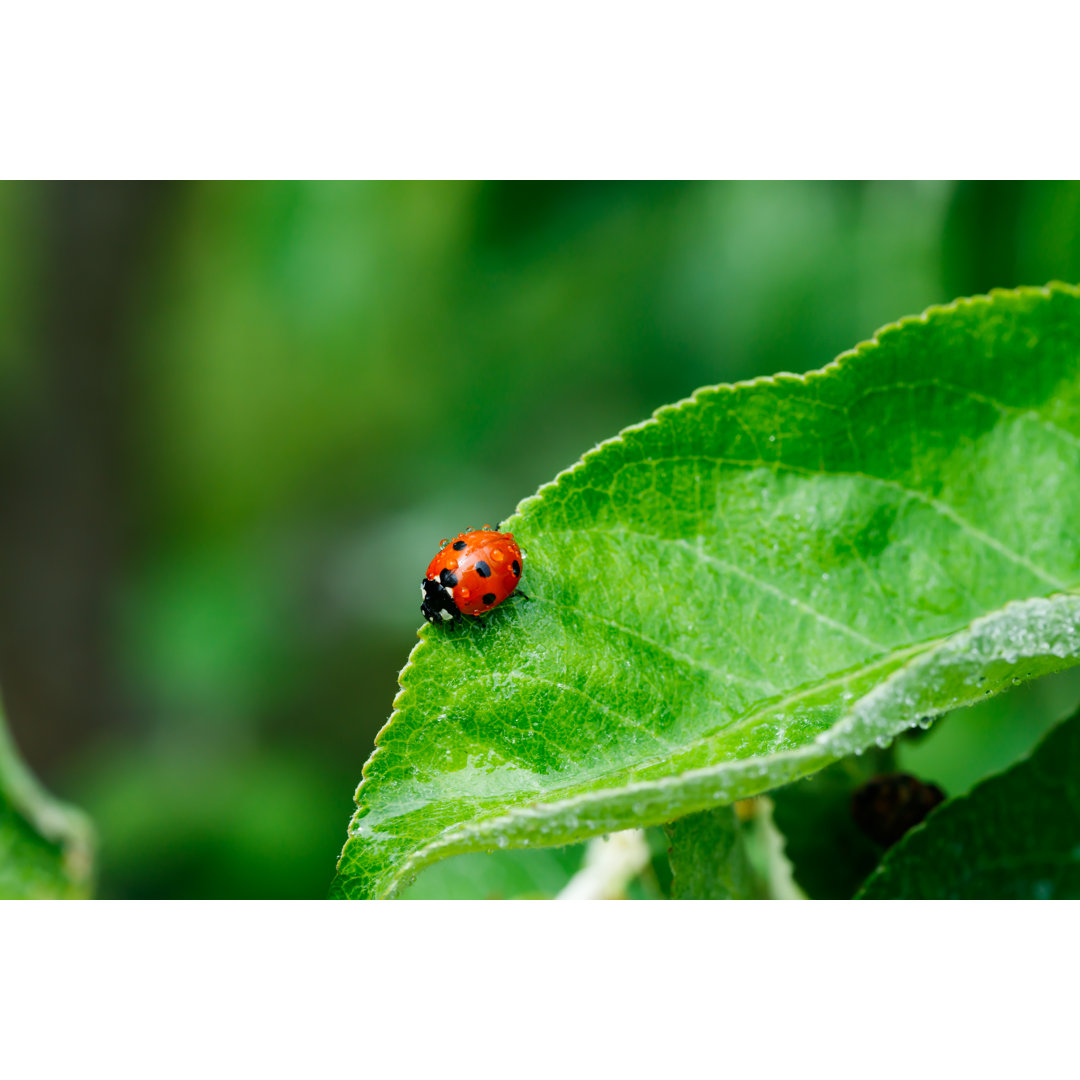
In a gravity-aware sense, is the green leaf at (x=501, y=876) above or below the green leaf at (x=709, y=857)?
below

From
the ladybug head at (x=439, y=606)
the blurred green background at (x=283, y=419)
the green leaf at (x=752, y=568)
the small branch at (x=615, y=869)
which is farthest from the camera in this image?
the blurred green background at (x=283, y=419)

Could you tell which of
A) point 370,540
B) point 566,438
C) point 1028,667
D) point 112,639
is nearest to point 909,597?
point 1028,667

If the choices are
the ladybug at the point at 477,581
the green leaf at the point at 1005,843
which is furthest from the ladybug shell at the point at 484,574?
the green leaf at the point at 1005,843

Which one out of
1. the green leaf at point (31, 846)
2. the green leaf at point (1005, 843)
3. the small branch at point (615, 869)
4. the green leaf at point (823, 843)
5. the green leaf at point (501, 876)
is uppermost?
the green leaf at point (1005, 843)

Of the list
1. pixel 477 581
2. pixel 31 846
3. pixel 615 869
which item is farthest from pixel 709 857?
pixel 31 846

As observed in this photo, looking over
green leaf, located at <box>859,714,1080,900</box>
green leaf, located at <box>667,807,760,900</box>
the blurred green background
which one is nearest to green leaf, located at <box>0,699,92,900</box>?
green leaf, located at <box>667,807,760,900</box>

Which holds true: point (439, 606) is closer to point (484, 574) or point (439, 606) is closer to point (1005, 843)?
point (484, 574)

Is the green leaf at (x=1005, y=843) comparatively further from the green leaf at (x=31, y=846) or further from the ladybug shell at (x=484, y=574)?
the green leaf at (x=31, y=846)
